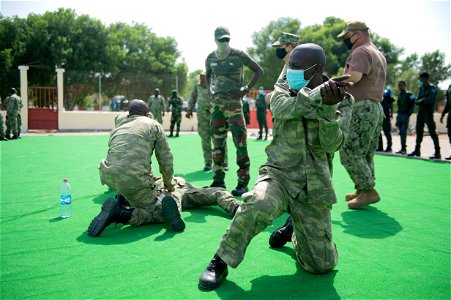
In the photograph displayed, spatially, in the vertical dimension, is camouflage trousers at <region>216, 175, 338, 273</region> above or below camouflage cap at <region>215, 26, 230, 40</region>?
below

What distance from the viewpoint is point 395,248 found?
11.4 feet

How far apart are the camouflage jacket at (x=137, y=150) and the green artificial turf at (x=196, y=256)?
0.58 m

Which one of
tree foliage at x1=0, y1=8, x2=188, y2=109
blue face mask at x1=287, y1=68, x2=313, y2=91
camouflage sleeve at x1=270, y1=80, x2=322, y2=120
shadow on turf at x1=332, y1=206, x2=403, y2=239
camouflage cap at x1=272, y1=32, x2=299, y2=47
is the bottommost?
shadow on turf at x1=332, y1=206, x2=403, y2=239

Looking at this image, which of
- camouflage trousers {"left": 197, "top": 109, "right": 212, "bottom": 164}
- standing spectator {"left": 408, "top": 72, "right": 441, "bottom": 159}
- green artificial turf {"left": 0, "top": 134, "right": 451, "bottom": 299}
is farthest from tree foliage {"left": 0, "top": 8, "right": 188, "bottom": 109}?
green artificial turf {"left": 0, "top": 134, "right": 451, "bottom": 299}

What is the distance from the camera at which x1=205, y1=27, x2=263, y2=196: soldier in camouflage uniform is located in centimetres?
537

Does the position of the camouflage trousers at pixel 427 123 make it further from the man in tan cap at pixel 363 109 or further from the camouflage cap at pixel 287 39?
the camouflage cap at pixel 287 39

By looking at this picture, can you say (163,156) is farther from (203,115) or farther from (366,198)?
(203,115)

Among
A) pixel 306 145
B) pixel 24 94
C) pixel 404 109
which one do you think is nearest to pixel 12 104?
pixel 24 94

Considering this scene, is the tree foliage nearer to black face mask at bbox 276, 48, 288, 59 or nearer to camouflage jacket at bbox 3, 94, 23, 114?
camouflage jacket at bbox 3, 94, 23, 114

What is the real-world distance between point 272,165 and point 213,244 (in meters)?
1.08

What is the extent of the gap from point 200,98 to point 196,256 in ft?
19.7

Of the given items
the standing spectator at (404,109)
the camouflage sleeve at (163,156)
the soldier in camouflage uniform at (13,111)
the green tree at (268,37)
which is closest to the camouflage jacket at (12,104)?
the soldier in camouflage uniform at (13,111)

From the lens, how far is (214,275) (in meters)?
2.59

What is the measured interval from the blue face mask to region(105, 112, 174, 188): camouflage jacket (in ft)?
6.01
